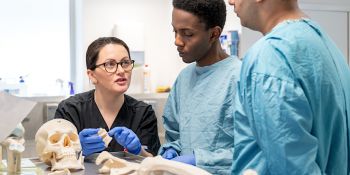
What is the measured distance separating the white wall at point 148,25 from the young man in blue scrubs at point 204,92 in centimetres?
128

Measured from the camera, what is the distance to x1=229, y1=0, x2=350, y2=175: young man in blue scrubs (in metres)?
0.93

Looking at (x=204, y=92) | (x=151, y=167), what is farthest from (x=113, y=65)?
(x=151, y=167)

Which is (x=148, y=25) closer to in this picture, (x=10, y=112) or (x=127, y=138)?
(x=127, y=138)

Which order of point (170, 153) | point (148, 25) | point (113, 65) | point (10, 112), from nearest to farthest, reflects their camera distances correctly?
point (10, 112) < point (170, 153) < point (113, 65) < point (148, 25)

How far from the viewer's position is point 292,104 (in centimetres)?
92

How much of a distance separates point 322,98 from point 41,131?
0.95m

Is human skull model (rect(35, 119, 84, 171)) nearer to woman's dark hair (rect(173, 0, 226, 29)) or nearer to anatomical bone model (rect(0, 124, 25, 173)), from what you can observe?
anatomical bone model (rect(0, 124, 25, 173))

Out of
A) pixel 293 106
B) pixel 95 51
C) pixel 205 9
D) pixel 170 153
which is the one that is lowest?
pixel 170 153

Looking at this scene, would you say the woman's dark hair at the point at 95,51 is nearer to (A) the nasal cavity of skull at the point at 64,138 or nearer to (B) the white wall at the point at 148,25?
(A) the nasal cavity of skull at the point at 64,138

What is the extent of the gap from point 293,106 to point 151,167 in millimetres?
359

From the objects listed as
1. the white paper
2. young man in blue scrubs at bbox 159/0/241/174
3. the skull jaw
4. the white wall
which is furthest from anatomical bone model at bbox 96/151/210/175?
the white wall

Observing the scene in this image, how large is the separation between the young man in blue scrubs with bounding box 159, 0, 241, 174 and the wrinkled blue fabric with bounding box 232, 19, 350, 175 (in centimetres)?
35

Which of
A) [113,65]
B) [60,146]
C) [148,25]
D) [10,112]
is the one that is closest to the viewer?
[10,112]

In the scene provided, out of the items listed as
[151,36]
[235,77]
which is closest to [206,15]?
[235,77]
